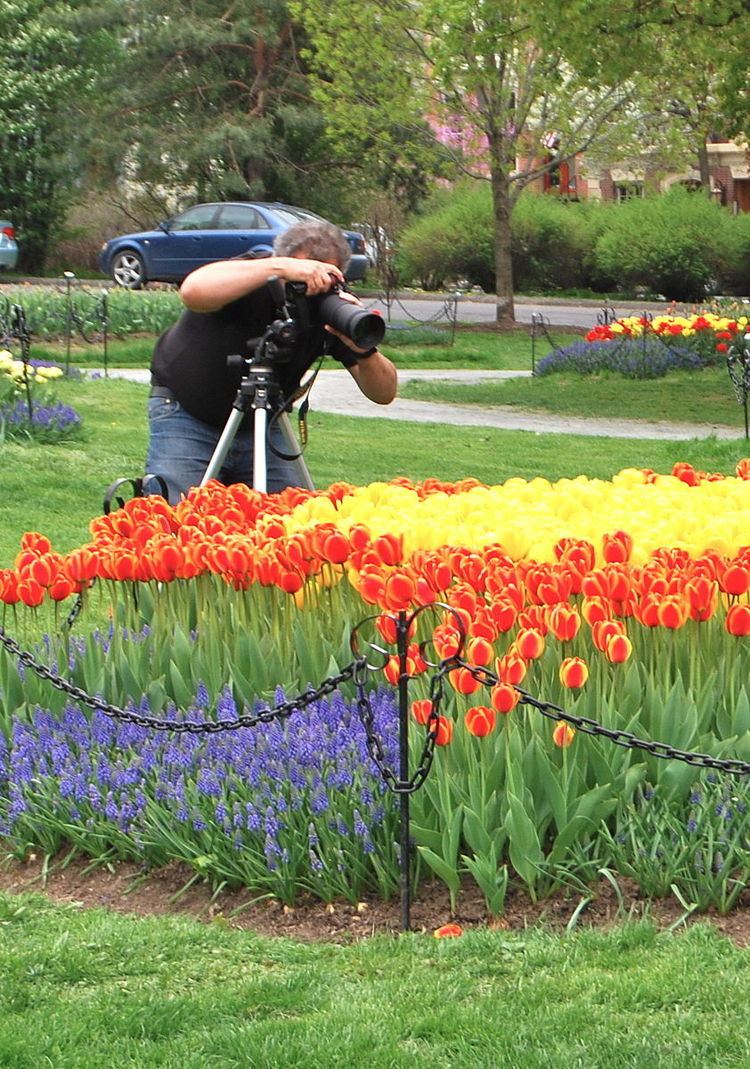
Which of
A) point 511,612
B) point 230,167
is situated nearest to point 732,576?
point 511,612

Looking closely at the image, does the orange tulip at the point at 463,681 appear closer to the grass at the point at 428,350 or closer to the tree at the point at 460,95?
the grass at the point at 428,350

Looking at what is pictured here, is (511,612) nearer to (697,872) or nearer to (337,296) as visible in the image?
(697,872)

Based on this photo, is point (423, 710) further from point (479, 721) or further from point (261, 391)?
point (261, 391)

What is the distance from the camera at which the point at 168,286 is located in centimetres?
2897

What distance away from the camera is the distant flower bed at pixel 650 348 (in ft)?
64.1

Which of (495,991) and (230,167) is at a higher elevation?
(230,167)

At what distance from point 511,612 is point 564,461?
8.41 meters

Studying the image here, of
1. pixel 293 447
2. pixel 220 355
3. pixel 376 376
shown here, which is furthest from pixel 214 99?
pixel 376 376

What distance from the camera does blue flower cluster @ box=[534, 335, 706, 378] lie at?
64.0 feet

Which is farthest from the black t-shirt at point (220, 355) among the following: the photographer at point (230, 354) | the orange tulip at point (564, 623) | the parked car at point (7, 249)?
the parked car at point (7, 249)

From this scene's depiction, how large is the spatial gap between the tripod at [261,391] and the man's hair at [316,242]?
0.58 feet

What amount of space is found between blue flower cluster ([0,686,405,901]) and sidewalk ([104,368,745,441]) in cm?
993

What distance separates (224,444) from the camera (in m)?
6.47

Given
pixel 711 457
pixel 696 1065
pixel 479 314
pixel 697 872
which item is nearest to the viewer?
pixel 696 1065
